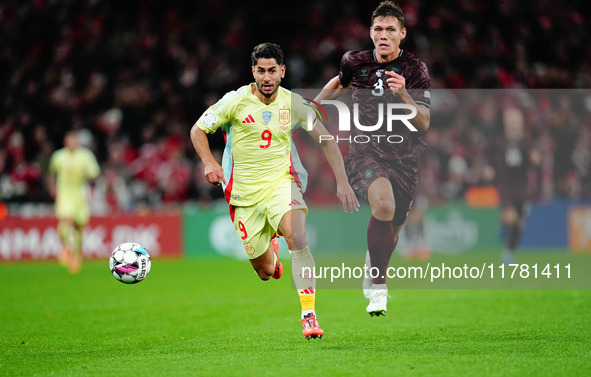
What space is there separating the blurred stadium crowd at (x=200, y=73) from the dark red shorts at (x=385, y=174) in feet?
29.5

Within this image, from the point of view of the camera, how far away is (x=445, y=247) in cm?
1731

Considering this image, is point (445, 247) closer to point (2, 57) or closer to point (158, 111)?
point (158, 111)

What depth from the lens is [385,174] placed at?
7.35 m

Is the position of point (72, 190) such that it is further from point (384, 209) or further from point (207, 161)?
point (384, 209)

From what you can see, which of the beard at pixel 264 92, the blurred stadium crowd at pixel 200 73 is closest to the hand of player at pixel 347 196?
the beard at pixel 264 92

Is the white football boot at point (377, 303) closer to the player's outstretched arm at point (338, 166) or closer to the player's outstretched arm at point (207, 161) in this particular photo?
the player's outstretched arm at point (338, 166)

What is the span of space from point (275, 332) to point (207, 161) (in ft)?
5.71

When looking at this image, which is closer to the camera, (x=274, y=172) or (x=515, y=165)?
(x=274, y=172)

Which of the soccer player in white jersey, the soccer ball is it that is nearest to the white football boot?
the soccer player in white jersey

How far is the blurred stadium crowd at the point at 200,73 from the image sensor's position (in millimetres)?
18141

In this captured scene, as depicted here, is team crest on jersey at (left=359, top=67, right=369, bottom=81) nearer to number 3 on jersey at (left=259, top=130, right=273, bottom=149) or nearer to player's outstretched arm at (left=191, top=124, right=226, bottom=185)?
number 3 on jersey at (left=259, top=130, right=273, bottom=149)

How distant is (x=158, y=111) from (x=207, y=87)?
129 cm

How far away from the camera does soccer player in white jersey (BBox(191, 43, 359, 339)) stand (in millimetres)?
6773

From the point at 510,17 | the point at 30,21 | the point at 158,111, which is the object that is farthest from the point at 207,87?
the point at 510,17
